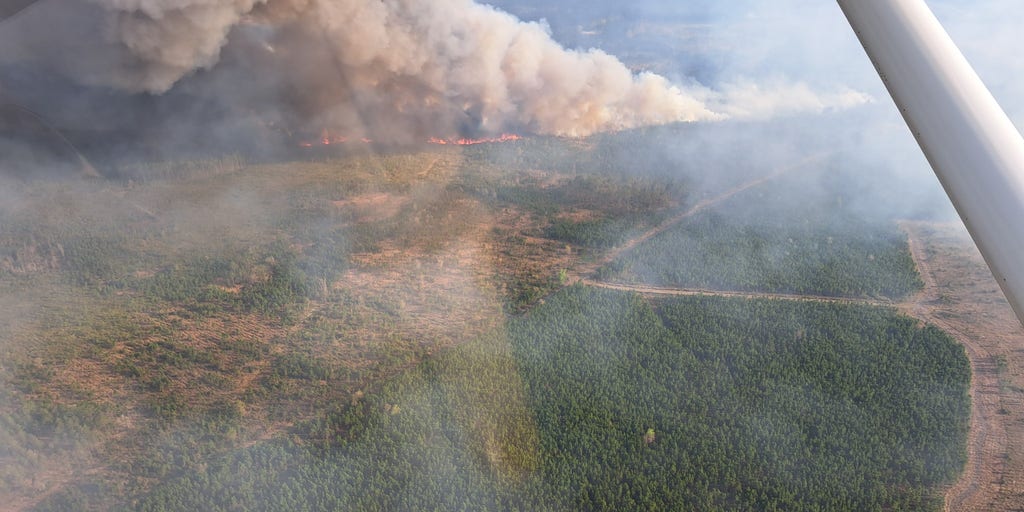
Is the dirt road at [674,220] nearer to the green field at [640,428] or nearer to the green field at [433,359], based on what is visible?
the green field at [433,359]

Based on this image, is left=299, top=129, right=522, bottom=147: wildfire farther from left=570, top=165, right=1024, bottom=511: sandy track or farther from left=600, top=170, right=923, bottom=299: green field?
left=600, top=170, right=923, bottom=299: green field

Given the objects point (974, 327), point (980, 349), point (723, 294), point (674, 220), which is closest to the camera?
point (980, 349)

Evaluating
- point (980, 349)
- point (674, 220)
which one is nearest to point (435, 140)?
point (674, 220)

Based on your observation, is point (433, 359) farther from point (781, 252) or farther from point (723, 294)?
point (781, 252)

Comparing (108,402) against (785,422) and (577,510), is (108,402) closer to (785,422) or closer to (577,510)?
(577,510)

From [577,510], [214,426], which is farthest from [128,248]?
[577,510]

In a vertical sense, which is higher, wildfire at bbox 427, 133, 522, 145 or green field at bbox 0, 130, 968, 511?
green field at bbox 0, 130, 968, 511

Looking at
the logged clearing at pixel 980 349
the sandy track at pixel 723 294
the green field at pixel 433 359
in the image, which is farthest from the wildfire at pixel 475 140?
the logged clearing at pixel 980 349

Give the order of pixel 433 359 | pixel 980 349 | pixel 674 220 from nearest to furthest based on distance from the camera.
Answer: pixel 433 359
pixel 980 349
pixel 674 220

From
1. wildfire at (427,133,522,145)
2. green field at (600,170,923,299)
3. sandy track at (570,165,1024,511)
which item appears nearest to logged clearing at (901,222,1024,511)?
sandy track at (570,165,1024,511)
